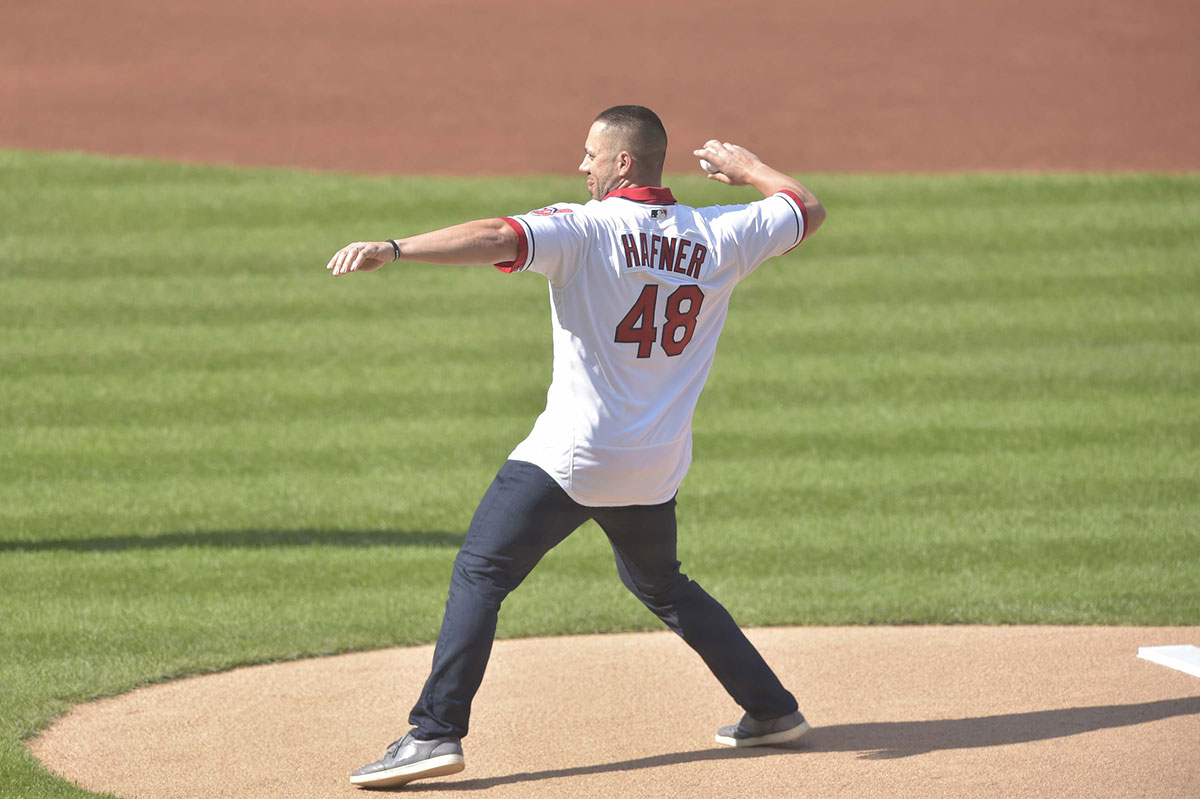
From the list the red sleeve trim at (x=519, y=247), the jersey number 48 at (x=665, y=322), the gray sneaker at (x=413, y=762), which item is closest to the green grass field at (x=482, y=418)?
the gray sneaker at (x=413, y=762)

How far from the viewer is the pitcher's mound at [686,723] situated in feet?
14.3

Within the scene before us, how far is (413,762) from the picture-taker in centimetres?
419

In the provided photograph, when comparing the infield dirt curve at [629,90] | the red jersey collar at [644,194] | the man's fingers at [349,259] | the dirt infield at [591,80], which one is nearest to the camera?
the man's fingers at [349,259]

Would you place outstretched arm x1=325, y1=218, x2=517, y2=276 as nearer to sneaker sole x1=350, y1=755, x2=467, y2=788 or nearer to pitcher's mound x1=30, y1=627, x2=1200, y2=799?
sneaker sole x1=350, y1=755, x2=467, y2=788

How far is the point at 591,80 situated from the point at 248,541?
1059 centimetres

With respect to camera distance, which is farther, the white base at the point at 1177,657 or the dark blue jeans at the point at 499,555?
the white base at the point at 1177,657

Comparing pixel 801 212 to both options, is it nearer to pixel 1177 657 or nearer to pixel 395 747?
pixel 395 747

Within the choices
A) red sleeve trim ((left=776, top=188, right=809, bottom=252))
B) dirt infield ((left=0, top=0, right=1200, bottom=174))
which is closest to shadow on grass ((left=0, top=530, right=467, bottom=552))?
red sleeve trim ((left=776, top=188, right=809, bottom=252))

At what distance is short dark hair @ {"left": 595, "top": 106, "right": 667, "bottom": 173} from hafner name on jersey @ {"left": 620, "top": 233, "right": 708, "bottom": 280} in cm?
25

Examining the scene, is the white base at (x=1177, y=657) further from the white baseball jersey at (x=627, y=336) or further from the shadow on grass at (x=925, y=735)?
the white baseball jersey at (x=627, y=336)

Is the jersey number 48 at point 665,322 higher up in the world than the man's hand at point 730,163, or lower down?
lower down

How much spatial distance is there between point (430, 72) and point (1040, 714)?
45.9ft

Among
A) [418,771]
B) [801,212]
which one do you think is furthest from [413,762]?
[801,212]

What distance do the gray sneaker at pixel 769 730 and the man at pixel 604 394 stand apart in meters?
0.76
